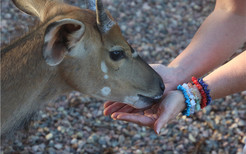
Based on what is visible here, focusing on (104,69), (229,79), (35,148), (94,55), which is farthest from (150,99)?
(35,148)

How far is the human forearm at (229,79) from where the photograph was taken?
2922 mm

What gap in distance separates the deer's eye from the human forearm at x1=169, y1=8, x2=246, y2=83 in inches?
32.4

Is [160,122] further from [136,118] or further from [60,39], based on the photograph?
[60,39]

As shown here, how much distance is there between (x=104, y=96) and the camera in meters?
2.64

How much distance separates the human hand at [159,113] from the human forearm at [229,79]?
0.97 ft

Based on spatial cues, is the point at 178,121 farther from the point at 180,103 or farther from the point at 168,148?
the point at 180,103

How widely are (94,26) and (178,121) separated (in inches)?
78.9

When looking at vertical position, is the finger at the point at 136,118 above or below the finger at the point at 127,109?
above

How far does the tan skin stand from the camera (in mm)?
2957

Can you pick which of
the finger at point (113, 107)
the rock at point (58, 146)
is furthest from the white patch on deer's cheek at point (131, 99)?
the rock at point (58, 146)

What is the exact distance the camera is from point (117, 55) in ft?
8.25

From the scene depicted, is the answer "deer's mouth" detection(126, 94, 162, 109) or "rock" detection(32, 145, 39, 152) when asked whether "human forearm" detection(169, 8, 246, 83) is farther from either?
"rock" detection(32, 145, 39, 152)

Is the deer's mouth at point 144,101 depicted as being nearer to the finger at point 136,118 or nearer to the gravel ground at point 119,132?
the finger at point 136,118

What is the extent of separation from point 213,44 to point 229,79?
45cm
